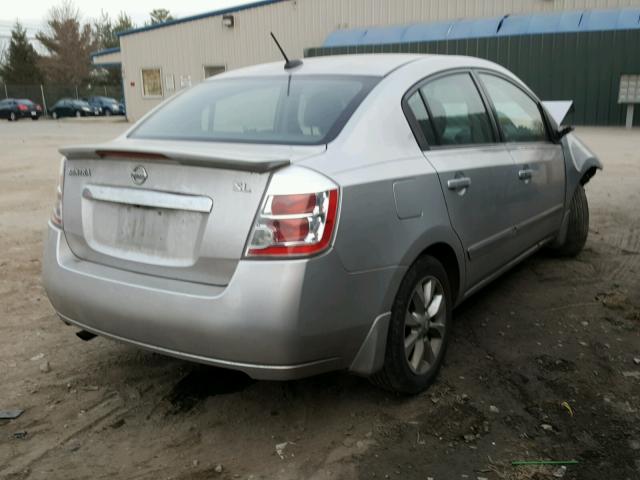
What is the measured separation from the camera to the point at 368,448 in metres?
2.70

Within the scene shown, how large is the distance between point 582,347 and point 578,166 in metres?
1.80

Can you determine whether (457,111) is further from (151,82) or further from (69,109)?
(69,109)

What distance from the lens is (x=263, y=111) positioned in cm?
327

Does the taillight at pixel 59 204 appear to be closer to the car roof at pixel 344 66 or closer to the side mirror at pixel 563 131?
the car roof at pixel 344 66

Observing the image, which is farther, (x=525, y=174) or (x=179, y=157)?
(x=525, y=174)

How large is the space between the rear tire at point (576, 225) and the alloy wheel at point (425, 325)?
2481 millimetres

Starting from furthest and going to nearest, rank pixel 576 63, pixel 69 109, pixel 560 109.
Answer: pixel 69 109
pixel 576 63
pixel 560 109

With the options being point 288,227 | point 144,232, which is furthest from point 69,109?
point 288,227

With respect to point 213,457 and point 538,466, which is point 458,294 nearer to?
point 538,466

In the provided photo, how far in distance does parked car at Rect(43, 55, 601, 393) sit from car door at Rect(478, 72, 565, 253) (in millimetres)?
208

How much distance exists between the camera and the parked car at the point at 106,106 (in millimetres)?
43728

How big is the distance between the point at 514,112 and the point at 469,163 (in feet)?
3.49

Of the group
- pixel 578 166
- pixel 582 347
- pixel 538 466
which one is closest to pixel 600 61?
pixel 578 166

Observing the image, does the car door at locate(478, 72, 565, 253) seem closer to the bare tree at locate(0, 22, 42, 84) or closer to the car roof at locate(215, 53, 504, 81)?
the car roof at locate(215, 53, 504, 81)
